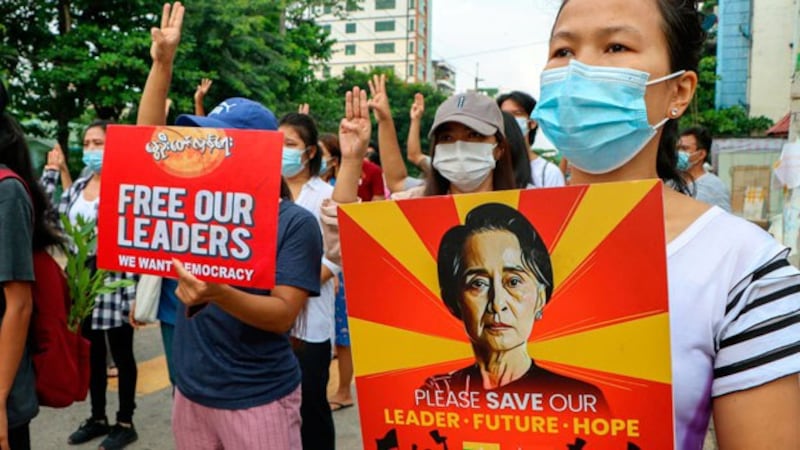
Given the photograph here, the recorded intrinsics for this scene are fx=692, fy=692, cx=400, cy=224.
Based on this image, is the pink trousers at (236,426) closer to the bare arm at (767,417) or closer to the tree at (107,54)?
the bare arm at (767,417)

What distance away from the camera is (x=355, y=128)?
272 cm

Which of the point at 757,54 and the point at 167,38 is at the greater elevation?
the point at 757,54

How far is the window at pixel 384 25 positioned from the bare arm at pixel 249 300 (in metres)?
94.4

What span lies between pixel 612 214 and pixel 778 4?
2286cm

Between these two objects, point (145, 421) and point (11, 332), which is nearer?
point (11, 332)

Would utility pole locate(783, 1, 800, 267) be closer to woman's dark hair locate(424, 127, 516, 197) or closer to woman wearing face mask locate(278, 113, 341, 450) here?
woman's dark hair locate(424, 127, 516, 197)

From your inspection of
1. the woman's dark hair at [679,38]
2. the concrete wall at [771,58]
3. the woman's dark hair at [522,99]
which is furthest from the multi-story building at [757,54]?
the woman's dark hair at [679,38]

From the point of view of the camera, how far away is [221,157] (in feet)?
6.13

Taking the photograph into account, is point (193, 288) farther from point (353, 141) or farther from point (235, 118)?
point (353, 141)

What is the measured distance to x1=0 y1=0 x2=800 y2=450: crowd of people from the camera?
42.1 inches

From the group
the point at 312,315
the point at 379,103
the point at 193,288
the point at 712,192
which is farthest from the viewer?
the point at 712,192

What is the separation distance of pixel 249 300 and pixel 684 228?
50.9 inches

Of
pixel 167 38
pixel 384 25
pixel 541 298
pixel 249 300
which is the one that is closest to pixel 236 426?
Answer: pixel 249 300

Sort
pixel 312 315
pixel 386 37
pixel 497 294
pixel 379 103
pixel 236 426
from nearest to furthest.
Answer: pixel 497 294 < pixel 236 426 < pixel 379 103 < pixel 312 315 < pixel 386 37
